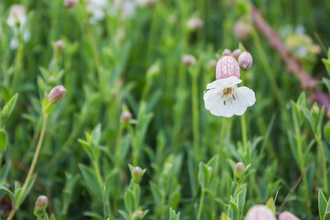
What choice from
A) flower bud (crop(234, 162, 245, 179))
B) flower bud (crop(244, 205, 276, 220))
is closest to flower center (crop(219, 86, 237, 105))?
flower bud (crop(234, 162, 245, 179))

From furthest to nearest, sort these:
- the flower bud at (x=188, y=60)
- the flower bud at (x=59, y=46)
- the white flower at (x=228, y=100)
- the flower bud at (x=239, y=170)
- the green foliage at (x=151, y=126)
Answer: the flower bud at (x=188, y=60) < the flower bud at (x=59, y=46) < the green foliage at (x=151, y=126) < the white flower at (x=228, y=100) < the flower bud at (x=239, y=170)

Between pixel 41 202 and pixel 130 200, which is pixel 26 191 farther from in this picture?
pixel 130 200

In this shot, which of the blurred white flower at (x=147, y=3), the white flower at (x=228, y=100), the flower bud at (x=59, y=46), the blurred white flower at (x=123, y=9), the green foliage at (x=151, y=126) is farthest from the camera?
the blurred white flower at (x=147, y=3)

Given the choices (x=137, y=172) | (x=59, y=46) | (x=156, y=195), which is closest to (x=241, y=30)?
(x=59, y=46)

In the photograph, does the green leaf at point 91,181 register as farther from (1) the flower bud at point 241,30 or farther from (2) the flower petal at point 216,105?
(1) the flower bud at point 241,30

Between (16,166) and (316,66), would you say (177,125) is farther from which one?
(316,66)

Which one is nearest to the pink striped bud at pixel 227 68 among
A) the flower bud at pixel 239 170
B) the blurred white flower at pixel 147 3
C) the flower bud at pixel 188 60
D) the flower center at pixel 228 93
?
the flower center at pixel 228 93

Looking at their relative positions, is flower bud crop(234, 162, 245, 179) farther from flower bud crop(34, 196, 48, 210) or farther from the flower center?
flower bud crop(34, 196, 48, 210)
